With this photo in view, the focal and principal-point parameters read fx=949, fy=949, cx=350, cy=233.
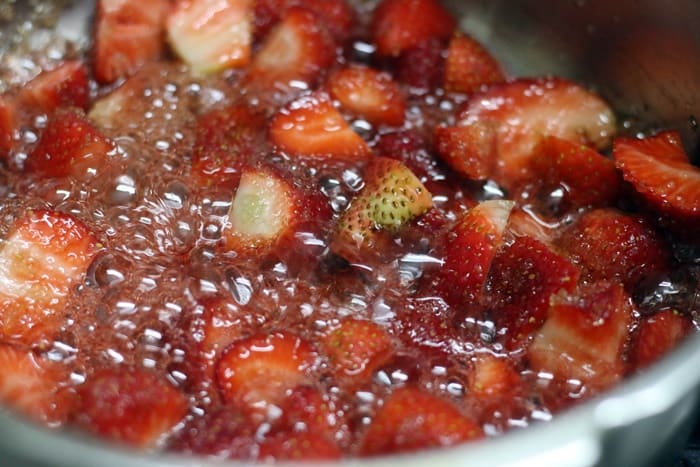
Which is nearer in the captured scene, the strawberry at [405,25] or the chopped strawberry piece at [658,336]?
the chopped strawberry piece at [658,336]

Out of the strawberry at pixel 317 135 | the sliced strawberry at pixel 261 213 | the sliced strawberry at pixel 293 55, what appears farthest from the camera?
the sliced strawberry at pixel 293 55

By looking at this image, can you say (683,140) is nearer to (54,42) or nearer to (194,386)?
(194,386)

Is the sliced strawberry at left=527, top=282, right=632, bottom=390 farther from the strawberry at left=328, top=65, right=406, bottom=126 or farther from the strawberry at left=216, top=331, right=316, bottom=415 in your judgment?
the strawberry at left=328, top=65, right=406, bottom=126

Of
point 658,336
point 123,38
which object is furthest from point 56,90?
point 658,336

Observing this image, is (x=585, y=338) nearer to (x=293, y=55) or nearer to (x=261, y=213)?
(x=261, y=213)

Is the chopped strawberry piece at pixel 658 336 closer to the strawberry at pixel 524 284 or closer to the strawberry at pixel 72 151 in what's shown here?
the strawberry at pixel 524 284

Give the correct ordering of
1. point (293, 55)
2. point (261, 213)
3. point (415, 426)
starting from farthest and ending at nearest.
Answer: point (293, 55) < point (261, 213) < point (415, 426)

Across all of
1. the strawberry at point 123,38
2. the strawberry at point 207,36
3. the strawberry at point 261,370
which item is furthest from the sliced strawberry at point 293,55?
the strawberry at point 261,370
